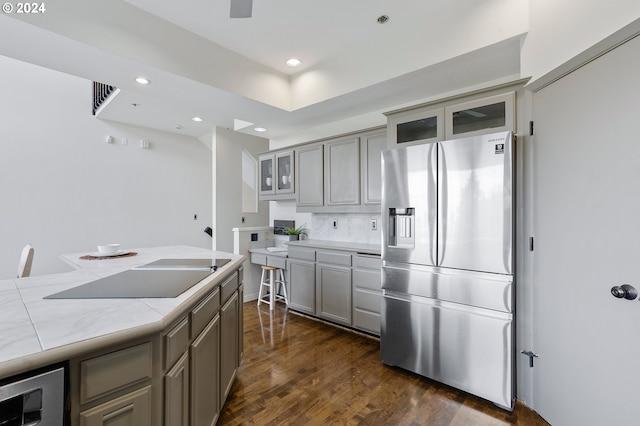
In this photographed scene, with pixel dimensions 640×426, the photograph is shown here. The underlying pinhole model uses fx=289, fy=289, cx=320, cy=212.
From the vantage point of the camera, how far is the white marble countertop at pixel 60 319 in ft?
2.51

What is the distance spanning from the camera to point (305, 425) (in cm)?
181

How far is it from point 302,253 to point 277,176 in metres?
1.28

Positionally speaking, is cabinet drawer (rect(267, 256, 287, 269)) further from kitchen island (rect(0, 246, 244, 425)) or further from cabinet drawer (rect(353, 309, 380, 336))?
kitchen island (rect(0, 246, 244, 425))

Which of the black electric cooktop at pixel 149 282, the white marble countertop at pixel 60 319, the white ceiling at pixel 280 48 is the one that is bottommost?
the white marble countertop at pixel 60 319

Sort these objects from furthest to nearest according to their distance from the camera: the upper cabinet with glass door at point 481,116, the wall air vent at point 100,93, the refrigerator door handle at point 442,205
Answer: the wall air vent at point 100,93 → the refrigerator door handle at point 442,205 → the upper cabinet with glass door at point 481,116

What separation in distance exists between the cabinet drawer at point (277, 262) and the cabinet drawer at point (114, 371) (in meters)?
2.94

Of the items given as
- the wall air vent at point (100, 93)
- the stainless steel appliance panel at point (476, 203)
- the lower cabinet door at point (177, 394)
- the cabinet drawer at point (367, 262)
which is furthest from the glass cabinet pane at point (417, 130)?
the wall air vent at point (100, 93)

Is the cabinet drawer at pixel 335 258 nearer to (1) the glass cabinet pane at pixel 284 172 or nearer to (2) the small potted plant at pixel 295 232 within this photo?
(2) the small potted plant at pixel 295 232

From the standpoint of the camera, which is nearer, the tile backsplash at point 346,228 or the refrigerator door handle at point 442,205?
the refrigerator door handle at point 442,205

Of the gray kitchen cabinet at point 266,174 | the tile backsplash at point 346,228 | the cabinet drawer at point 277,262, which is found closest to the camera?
the tile backsplash at point 346,228

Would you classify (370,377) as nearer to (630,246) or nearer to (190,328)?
(190,328)

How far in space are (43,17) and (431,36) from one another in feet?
9.24

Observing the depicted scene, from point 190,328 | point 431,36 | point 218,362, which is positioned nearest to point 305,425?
point 218,362

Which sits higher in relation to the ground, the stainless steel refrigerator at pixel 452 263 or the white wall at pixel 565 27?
the white wall at pixel 565 27
